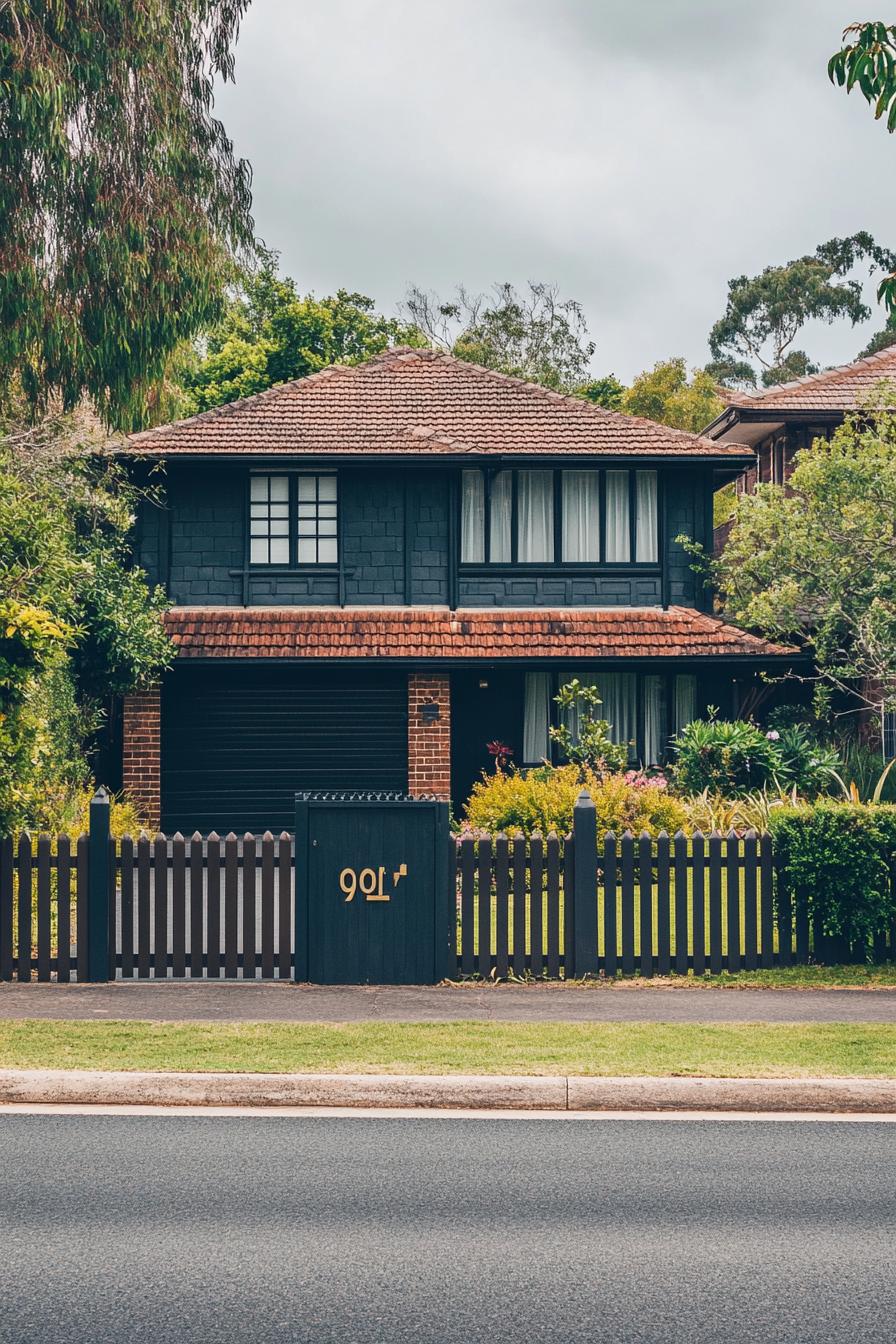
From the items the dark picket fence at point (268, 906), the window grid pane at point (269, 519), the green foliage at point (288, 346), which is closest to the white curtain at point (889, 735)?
the window grid pane at point (269, 519)

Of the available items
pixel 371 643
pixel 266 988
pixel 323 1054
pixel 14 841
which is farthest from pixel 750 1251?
pixel 371 643

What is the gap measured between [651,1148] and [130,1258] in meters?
2.81

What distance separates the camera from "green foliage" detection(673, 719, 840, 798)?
18.6m

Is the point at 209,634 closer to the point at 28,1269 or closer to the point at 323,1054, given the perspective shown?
the point at 323,1054

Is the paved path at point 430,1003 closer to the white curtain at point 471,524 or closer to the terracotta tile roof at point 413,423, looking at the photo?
the white curtain at point 471,524

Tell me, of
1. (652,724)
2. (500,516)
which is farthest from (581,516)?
(652,724)

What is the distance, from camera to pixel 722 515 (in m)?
46.4

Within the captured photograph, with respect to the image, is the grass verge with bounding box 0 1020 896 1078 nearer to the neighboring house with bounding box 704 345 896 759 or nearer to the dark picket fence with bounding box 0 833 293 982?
the dark picket fence with bounding box 0 833 293 982

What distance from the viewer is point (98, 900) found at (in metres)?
10.8

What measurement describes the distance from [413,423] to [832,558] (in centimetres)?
708

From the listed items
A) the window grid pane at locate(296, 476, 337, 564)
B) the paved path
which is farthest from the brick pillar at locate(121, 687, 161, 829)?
the paved path

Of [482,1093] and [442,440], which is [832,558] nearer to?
[442,440]

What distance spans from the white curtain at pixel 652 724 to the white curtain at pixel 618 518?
2027 mm

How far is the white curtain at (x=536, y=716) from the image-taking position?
2164cm
